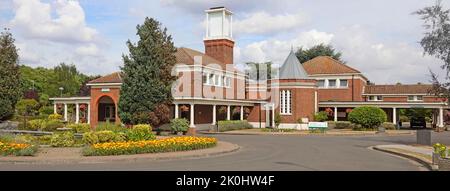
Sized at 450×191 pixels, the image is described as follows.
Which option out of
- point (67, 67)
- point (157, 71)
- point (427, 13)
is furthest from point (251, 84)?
point (67, 67)

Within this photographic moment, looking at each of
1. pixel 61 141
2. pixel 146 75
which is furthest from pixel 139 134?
pixel 146 75

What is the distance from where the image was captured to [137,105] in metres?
27.4

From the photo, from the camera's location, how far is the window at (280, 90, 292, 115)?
1679 inches

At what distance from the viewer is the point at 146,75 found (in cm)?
2741

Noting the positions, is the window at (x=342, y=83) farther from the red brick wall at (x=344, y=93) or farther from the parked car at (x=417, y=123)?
the parked car at (x=417, y=123)

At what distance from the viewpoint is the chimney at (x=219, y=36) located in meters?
49.8

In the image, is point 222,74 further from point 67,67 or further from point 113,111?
point 67,67

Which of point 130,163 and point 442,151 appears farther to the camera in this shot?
point 130,163

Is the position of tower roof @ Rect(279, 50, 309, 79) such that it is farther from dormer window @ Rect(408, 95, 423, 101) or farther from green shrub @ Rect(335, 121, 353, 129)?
dormer window @ Rect(408, 95, 423, 101)

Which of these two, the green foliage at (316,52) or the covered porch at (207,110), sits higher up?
the green foliage at (316,52)

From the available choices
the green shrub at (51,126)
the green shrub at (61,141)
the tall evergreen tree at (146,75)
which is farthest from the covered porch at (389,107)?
the green shrub at (61,141)

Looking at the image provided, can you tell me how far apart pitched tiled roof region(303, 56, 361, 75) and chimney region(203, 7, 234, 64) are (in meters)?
11.1
